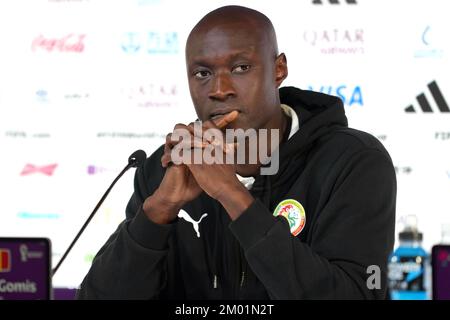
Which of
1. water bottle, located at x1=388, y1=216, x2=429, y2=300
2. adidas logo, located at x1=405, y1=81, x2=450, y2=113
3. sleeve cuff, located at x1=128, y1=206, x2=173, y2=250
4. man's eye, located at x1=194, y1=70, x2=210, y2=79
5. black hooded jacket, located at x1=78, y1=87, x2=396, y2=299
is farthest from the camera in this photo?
adidas logo, located at x1=405, y1=81, x2=450, y2=113

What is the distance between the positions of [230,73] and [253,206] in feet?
1.20

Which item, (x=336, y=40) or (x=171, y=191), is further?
(x=336, y=40)

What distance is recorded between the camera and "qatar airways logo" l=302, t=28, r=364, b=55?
3674 mm

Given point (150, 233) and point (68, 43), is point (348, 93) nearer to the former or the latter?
point (68, 43)

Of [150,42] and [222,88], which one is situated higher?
[150,42]

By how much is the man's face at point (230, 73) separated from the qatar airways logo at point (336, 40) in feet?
5.86

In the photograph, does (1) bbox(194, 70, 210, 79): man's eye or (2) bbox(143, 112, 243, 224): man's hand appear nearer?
(2) bbox(143, 112, 243, 224): man's hand

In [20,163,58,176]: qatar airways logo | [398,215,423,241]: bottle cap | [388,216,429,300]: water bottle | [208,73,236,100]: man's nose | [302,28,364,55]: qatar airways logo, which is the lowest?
[388,216,429,300]: water bottle

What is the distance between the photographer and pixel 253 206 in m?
1.67

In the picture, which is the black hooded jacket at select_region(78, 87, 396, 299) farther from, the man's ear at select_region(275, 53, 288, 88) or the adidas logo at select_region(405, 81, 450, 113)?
the adidas logo at select_region(405, 81, 450, 113)

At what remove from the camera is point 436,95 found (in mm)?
3627

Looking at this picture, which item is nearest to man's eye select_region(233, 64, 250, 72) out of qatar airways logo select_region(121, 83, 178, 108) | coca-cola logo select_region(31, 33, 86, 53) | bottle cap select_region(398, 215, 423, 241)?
bottle cap select_region(398, 215, 423, 241)

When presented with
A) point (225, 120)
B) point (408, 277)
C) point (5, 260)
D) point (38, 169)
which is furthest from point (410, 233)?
point (38, 169)
